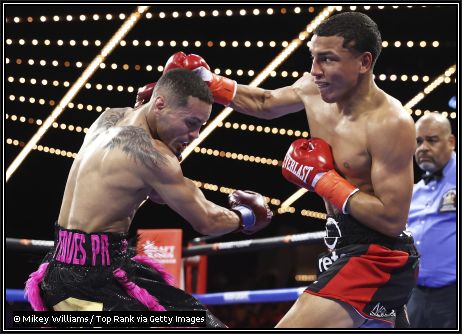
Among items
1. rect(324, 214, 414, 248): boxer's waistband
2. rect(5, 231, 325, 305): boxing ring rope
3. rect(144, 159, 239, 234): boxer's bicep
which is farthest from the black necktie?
rect(144, 159, 239, 234): boxer's bicep

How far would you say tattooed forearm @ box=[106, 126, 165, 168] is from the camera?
230cm

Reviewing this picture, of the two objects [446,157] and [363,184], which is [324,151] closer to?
[363,184]

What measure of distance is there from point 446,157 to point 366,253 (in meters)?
1.89

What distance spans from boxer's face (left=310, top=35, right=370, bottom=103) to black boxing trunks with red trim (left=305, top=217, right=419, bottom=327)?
557 mm

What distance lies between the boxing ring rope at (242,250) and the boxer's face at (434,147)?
0.94 meters

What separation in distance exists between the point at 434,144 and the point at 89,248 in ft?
8.27

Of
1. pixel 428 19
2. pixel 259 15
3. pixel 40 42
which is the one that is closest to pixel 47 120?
pixel 40 42

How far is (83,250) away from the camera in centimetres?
233

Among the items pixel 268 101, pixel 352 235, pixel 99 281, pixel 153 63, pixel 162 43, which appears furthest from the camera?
pixel 153 63

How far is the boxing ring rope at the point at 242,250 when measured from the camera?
148 inches

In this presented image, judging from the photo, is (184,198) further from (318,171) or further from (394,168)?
(394,168)

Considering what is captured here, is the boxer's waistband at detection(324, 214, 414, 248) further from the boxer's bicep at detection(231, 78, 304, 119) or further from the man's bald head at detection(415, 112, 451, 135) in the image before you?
the man's bald head at detection(415, 112, 451, 135)

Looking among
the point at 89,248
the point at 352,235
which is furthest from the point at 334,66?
the point at 89,248

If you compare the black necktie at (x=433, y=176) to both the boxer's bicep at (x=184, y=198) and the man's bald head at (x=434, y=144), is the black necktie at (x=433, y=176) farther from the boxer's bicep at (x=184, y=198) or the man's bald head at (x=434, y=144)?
the boxer's bicep at (x=184, y=198)
